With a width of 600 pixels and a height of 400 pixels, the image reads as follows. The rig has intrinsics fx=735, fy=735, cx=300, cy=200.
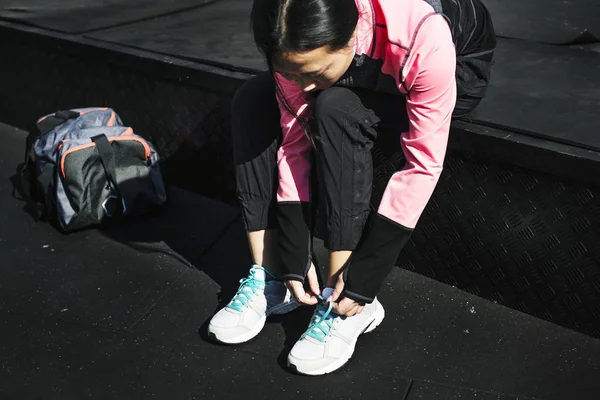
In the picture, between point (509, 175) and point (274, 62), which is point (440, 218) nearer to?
point (509, 175)

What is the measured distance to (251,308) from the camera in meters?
2.01

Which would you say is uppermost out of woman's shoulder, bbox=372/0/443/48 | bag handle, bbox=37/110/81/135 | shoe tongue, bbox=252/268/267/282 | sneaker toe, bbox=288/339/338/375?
woman's shoulder, bbox=372/0/443/48

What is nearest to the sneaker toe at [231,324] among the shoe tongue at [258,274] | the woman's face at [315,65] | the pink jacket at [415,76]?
the shoe tongue at [258,274]

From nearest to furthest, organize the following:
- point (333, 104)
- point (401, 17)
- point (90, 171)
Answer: point (401, 17)
point (333, 104)
point (90, 171)

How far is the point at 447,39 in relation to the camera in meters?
1.62

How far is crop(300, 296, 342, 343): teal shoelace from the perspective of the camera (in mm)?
1894

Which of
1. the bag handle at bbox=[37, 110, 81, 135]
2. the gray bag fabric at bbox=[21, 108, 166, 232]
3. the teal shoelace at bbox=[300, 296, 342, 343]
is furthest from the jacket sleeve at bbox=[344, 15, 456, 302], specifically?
the bag handle at bbox=[37, 110, 81, 135]

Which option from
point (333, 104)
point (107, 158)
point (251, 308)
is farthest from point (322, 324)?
point (107, 158)

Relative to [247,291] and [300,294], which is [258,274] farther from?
[300,294]

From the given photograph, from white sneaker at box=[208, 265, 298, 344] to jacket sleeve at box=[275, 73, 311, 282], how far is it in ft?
0.50

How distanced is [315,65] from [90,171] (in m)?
1.18

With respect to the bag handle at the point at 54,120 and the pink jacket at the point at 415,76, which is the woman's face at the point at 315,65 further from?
the bag handle at the point at 54,120

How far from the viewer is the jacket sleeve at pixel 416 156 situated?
1606 mm

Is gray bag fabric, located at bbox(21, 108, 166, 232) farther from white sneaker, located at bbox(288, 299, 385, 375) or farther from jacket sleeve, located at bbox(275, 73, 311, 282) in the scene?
white sneaker, located at bbox(288, 299, 385, 375)
